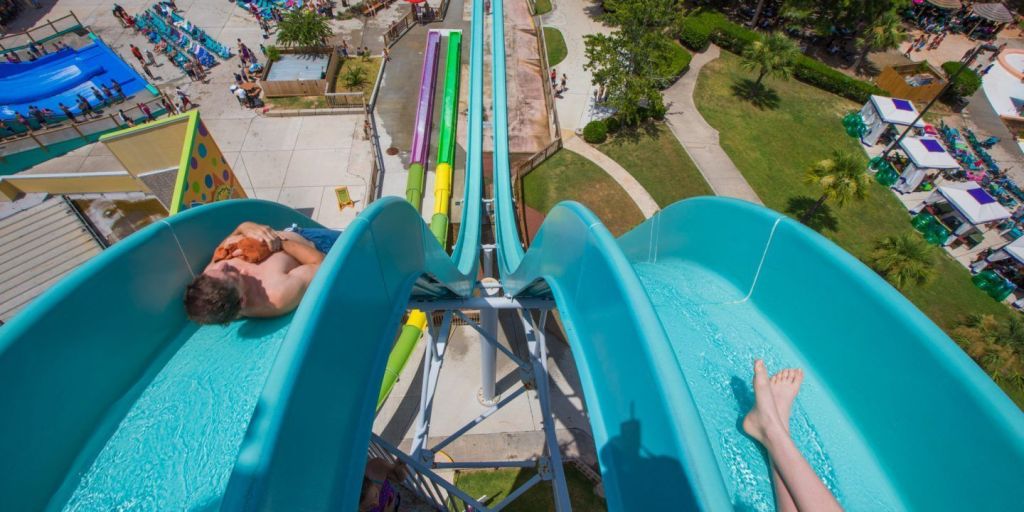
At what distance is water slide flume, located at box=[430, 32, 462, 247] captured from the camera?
16156 mm

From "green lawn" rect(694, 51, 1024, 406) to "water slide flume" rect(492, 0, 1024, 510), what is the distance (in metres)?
17.5

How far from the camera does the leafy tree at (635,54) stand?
20297 mm

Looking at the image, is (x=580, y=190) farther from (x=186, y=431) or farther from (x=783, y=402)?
(x=186, y=431)

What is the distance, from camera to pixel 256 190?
17.8 meters

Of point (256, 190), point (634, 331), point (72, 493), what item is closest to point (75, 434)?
point (72, 493)

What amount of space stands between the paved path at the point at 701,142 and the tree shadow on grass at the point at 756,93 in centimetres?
250

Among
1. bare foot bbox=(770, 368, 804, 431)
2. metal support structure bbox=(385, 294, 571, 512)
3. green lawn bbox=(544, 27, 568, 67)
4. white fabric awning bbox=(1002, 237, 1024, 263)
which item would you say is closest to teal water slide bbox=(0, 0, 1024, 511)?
bare foot bbox=(770, 368, 804, 431)

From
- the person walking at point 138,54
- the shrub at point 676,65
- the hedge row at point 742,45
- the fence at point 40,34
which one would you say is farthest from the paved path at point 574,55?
the fence at point 40,34

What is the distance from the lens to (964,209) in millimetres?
18422

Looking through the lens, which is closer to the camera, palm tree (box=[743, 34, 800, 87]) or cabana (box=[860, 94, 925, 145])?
cabana (box=[860, 94, 925, 145])

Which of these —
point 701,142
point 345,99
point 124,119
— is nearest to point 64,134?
point 124,119

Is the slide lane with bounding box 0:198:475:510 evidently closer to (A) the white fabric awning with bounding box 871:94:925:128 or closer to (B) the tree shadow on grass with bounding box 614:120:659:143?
(B) the tree shadow on grass with bounding box 614:120:659:143

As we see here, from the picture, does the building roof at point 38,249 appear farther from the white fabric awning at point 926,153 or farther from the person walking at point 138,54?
the white fabric awning at point 926,153

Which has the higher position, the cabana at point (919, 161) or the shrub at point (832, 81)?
the shrub at point (832, 81)
